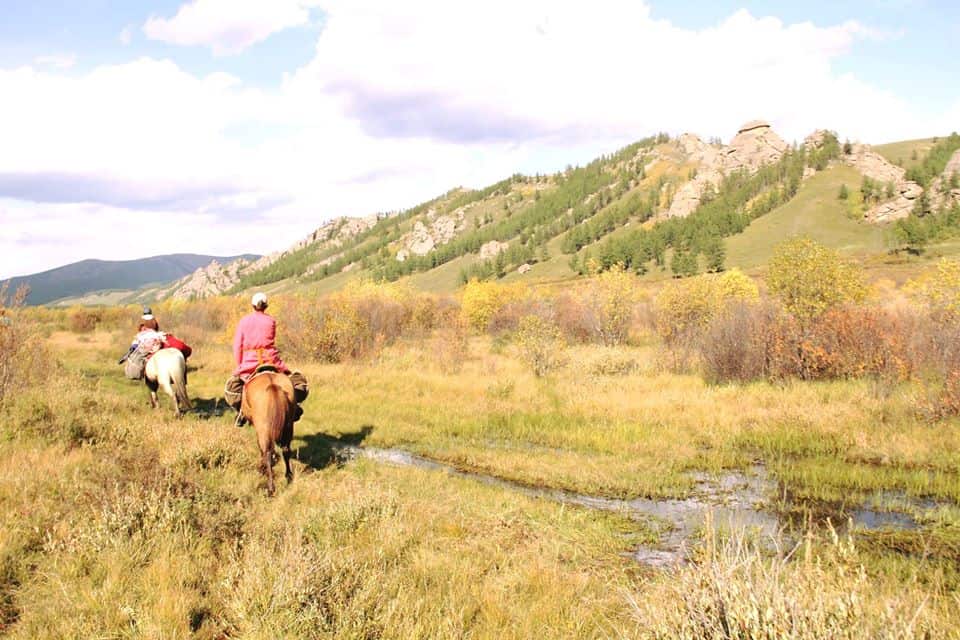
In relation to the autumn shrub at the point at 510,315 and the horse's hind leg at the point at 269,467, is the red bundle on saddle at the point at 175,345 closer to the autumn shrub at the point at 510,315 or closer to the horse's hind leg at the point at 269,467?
the horse's hind leg at the point at 269,467

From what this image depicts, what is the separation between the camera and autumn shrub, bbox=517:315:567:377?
22062 millimetres

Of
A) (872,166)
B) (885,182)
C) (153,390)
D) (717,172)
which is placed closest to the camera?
(153,390)

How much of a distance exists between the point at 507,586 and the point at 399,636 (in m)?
1.55

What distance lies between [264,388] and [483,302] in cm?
3442

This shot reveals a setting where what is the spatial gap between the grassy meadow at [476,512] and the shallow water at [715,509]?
0.55 feet

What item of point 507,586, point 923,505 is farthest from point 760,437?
point 507,586

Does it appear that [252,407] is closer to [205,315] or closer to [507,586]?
[507,586]

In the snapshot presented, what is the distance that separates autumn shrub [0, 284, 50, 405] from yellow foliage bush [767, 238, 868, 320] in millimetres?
24581

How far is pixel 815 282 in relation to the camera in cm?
2058

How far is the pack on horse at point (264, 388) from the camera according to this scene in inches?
352

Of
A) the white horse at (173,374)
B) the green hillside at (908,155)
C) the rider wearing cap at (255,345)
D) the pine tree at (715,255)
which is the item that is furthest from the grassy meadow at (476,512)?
the green hillside at (908,155)

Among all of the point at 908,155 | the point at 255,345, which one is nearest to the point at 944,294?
the point at 255,345

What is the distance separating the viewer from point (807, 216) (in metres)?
123

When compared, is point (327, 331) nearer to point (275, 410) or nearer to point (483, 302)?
point (275, 410)
